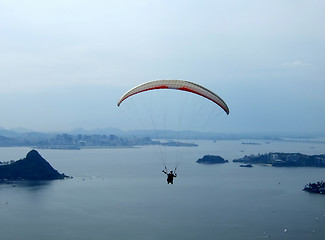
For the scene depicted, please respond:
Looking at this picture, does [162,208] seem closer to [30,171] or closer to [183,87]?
[183,87]

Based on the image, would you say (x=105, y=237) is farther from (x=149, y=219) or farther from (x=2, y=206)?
(x=2, y=206)

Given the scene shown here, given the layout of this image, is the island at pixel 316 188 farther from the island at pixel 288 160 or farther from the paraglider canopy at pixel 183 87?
the paraglider canopy at pixel 183 87

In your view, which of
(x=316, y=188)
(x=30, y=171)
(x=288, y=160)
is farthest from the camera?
(x=288, y=160)

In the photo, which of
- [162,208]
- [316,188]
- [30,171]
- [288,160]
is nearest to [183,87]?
[162,208]

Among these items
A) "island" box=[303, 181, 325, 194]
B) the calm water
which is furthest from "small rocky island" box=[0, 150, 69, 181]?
"island" box=[303, 181, 325, 194]

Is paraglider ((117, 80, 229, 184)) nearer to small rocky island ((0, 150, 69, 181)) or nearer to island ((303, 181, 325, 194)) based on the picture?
island ((303, 181, 325, 194))

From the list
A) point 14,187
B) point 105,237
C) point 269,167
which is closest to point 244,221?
point 105,237

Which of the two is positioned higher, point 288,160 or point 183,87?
point 183,87
